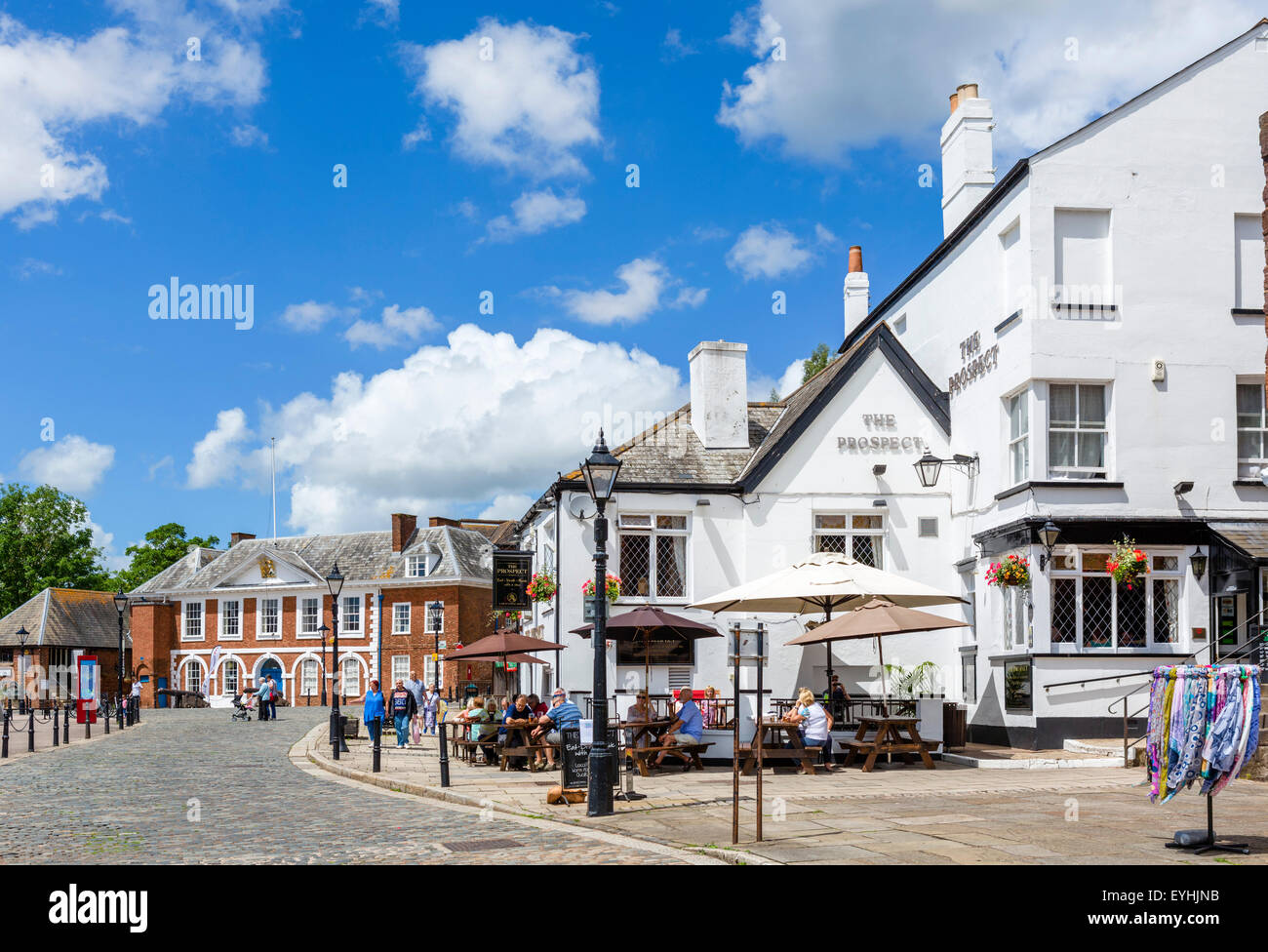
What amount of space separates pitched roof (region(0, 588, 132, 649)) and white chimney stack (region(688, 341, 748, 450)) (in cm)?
5400

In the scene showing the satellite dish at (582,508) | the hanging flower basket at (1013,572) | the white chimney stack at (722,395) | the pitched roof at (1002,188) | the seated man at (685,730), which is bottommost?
the seated man at (685,730)

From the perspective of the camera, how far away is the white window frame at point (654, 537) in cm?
2417

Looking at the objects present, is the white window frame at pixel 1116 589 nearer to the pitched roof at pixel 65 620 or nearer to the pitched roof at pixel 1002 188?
the pitched roof at pixel 1002 188

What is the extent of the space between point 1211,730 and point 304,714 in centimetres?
4146

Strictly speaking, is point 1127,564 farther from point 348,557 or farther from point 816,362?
point 348,557

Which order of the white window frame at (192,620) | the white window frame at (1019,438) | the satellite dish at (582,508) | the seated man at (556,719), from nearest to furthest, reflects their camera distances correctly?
the seated man at (556,719), the white window frame at (1019,438), the satellite dish at (582,508), the white window frame at (192,620)

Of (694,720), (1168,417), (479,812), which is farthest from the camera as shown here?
(1168,417)

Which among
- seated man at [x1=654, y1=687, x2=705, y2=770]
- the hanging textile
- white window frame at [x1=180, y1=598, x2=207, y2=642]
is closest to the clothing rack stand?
the hanging textile

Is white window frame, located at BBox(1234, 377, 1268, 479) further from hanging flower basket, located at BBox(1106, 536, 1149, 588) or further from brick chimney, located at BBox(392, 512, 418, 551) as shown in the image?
brick chimney, located at BBox(392, 512, 418, 551)

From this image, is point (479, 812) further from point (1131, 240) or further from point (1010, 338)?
point (1131, 240)

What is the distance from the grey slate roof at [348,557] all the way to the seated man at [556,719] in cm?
4131

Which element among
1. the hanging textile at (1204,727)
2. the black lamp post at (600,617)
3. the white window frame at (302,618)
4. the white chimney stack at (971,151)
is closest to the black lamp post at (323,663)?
the white window frame at (302,618)
